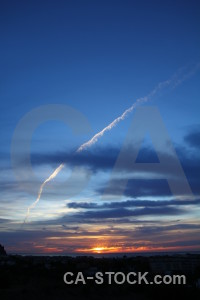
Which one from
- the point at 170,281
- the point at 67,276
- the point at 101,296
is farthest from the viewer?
the point at 67,276

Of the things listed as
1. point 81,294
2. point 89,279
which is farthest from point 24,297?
point 89,279

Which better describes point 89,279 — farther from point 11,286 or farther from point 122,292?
point 11,286

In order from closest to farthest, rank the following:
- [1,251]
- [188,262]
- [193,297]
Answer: [193,297] → [188,262] → [1,251]

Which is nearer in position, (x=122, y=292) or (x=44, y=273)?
(x=122, y=292)

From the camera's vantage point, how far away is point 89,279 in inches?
1178

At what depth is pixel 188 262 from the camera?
5378 cm

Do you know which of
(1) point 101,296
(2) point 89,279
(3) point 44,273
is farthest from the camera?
(3) point 44,273

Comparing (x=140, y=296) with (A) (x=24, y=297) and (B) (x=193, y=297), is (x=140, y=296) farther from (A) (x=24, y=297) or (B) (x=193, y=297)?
(A) (x=24, y=297)

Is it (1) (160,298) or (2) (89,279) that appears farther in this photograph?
(2) (89,279)

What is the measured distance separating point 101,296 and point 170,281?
668 cm

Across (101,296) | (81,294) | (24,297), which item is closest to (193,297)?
(101,296)

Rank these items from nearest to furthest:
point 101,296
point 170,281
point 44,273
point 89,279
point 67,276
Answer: point 101,296, point 170,281, point 89,279, point 67,276, point 44,273

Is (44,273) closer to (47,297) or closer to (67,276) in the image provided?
(67,276)

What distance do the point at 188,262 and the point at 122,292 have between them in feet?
102
